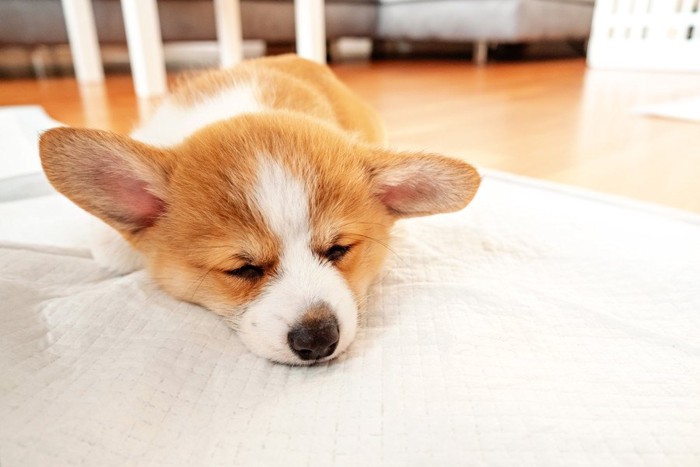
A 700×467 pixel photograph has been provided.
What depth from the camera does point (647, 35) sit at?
5.25m

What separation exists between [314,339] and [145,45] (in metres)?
3.23

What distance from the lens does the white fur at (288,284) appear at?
0.85 m

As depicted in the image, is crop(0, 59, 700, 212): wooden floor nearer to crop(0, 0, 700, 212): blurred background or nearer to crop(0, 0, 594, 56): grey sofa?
crop(0, 0, 700, 212): blurred background

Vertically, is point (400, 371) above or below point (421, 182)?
below

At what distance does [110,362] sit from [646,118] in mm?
2908

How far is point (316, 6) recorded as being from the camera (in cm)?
382

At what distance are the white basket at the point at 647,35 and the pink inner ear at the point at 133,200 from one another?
5.43 m

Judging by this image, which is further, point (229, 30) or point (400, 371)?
point (229, 30)

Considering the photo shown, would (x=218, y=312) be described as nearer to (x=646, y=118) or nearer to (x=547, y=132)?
(x=547, y=132)

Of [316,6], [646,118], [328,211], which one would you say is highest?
[316,6]

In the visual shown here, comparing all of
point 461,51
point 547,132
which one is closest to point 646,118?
point 547,132

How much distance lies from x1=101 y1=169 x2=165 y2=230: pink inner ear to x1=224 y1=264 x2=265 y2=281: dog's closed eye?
0.67ft

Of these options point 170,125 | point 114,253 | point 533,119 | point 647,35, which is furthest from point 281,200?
point 647,35

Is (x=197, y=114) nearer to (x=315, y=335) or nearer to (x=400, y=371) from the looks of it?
(x=315, y=335)
